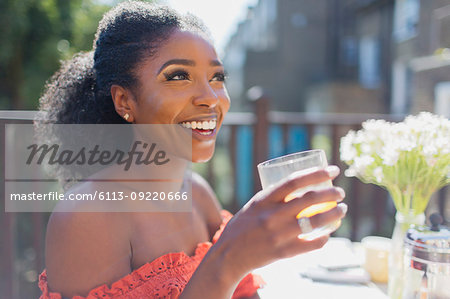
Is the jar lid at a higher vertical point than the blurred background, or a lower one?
lower

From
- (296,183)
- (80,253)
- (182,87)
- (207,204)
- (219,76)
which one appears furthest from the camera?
(207,204)

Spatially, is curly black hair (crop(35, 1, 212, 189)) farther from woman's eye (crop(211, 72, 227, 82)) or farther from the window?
the window

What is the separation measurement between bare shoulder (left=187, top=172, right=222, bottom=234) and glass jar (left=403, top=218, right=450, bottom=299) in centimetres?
75

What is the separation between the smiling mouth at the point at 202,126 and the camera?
1.07 meters

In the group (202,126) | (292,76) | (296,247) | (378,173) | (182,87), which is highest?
(292,76)

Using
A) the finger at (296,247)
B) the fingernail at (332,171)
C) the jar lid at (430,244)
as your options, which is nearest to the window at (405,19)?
the jar lid at (430,244)

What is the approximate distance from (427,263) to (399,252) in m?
0.19

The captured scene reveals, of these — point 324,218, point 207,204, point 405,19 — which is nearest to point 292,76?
point 405,19

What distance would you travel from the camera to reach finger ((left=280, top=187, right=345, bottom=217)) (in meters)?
0.66

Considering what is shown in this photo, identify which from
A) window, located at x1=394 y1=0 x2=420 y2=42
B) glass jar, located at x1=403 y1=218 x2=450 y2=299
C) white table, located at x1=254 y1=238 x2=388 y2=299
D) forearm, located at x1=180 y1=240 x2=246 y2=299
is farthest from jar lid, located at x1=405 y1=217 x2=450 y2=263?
window, located at x1=394 y1=0 x2=420 y2=42

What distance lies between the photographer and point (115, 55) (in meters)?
1.11

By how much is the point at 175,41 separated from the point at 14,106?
324 centimetres

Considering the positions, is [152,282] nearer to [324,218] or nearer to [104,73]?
[324,218]

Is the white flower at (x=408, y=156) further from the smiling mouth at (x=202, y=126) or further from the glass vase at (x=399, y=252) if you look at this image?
the smiling mouth at (x=202, y=126)
